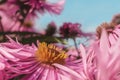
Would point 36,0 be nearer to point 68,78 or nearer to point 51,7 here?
point 51,7

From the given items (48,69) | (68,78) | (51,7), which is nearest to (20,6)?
(51,7)

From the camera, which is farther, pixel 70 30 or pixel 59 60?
pixel 70 30

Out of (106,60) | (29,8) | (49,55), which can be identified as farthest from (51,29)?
(106,60)

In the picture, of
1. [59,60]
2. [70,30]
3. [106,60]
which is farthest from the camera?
[70,30]

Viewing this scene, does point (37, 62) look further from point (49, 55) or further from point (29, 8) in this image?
point (29, 8)

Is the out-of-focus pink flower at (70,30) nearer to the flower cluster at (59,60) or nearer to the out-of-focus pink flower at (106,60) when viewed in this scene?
the flower cluster at (59,60)

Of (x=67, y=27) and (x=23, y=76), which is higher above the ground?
(x=67, y=27)

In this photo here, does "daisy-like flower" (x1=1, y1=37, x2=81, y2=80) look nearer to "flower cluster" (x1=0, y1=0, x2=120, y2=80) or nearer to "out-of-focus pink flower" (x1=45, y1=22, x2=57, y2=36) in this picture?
"flower cluster" (x1=0, y1=0, x2=120, y2=80)

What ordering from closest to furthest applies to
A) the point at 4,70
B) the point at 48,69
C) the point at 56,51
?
the point at 4,70, the point at 48,69, the point at 56,51
